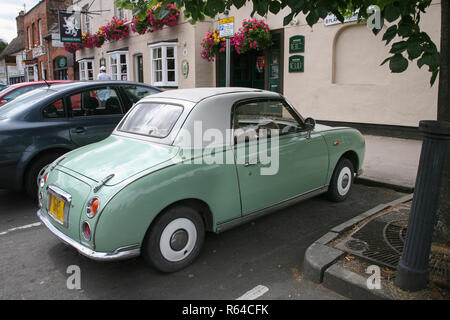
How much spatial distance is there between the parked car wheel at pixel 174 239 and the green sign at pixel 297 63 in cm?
913

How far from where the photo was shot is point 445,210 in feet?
11.0

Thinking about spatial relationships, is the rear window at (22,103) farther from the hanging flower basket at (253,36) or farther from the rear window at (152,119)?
the hanging flower basket at (253,36)

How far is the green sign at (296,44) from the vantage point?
37.6 feet

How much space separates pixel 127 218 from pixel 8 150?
2.91 metres

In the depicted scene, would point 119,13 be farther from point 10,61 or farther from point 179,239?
point 10,61

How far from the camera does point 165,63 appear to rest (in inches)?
650

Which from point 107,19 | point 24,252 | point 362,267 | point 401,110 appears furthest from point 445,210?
point 107,19

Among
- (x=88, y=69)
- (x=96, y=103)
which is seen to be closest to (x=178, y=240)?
(x=96, y=103)

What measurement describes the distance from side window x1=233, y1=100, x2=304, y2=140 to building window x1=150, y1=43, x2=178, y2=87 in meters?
12.3

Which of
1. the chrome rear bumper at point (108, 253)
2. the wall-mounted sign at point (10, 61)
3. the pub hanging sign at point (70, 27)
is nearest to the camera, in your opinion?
the chrome rear bumper at point (108, 253)

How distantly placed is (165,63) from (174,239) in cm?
1422

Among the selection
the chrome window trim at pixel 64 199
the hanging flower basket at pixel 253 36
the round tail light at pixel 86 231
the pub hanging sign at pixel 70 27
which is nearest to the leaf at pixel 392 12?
the round tail light at pixel 86 231

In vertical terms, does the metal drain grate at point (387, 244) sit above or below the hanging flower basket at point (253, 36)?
below
